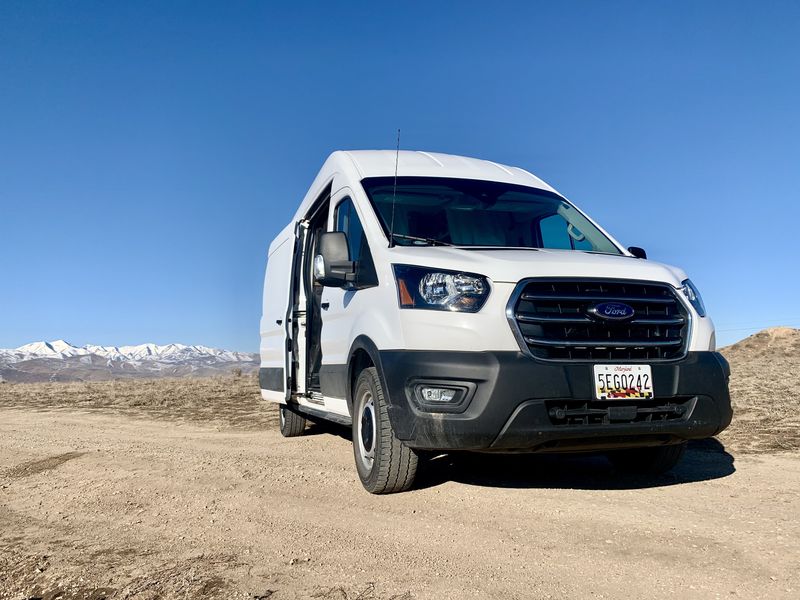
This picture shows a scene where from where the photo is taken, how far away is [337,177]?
5.85 metres

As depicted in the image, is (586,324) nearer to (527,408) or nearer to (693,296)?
(527,408)

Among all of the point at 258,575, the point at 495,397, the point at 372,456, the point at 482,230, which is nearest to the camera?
the point at 258,575

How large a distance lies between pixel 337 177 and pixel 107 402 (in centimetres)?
1123

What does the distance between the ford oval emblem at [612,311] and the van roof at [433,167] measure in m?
2.07

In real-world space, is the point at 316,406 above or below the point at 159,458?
above

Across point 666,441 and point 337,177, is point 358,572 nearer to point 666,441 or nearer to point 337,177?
point 666,441

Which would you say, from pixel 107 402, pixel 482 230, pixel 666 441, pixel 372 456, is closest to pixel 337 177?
pixel 482 230

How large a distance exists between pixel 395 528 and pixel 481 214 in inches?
109

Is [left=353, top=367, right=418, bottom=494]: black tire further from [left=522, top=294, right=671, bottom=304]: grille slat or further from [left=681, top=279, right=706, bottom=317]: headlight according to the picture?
[left=681, top=279, right=706, bottom=317]: headlight

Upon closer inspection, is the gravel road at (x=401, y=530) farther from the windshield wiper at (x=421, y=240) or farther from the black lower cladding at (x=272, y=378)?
the windshield wiper at (x=421, y=240)

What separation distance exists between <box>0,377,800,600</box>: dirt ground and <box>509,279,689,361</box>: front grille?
94 centimetres

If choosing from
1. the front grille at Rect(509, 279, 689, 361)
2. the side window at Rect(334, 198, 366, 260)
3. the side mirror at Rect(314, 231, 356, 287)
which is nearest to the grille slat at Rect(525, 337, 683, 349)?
the front grille at Rect(509, 279, 689, 361)

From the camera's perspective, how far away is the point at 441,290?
4.09 m

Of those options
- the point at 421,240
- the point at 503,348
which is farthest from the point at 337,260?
the point at 503,348
